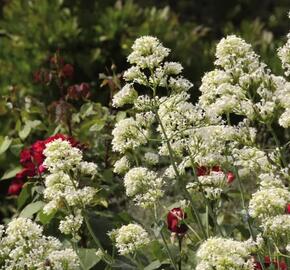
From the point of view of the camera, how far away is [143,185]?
2760 millimetres

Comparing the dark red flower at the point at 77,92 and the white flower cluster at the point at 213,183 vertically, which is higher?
the dark red flower at the point at 77,92

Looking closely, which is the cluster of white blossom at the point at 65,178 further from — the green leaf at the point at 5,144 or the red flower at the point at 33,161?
the green leaf at the point at 5,144

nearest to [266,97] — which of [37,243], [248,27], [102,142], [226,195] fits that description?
[37,243]

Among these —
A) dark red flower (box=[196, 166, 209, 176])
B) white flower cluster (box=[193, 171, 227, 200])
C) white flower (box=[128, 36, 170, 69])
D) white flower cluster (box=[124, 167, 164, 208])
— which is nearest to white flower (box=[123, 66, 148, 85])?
white flower (box=[128, 36, 170, 69])

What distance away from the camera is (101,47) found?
7445 mm

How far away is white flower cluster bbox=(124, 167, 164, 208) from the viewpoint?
2.74 metres

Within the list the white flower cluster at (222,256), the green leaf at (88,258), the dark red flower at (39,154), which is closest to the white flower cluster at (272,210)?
the white flower cluster at (222,256)

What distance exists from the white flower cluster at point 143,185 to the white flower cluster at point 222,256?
591mm

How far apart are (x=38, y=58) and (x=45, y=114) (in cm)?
226

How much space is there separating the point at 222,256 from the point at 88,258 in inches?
43.6

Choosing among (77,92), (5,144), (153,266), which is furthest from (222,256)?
(77,92)

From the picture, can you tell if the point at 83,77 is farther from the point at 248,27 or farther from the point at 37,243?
the point at 37,243

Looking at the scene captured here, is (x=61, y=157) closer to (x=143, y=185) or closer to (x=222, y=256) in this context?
(x=143, y=185)

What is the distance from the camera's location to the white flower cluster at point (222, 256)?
2109 mm
